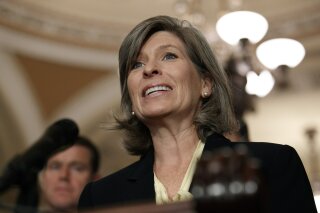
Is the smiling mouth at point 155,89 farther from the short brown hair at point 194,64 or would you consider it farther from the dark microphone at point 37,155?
the dark microphone at point 37,155

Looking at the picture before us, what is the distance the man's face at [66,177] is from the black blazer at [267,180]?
3.75 feet

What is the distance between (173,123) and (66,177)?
1.36m

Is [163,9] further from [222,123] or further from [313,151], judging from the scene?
[222,123]

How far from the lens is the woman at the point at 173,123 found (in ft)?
6.32

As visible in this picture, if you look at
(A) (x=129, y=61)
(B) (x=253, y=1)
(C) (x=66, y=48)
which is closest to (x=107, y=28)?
(C) (x=66, y=48)

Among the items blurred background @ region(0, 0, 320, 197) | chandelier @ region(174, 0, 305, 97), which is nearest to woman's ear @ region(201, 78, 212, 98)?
chandelier @ region(174, 0, 305, 97)

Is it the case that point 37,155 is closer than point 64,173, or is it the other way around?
point 37,155

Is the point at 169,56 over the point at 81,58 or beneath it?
over

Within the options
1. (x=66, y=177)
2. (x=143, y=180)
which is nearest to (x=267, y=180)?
(x=143, y=180)

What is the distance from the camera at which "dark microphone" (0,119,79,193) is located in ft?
6.54

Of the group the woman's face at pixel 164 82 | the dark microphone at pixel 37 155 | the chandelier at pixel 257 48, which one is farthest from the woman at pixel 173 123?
the chandelier at pixel 257 48

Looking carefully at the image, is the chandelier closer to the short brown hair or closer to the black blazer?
the short brown hair

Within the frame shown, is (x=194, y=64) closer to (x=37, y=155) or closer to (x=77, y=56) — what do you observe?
(x=37, y=155)

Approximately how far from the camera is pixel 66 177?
340cm
